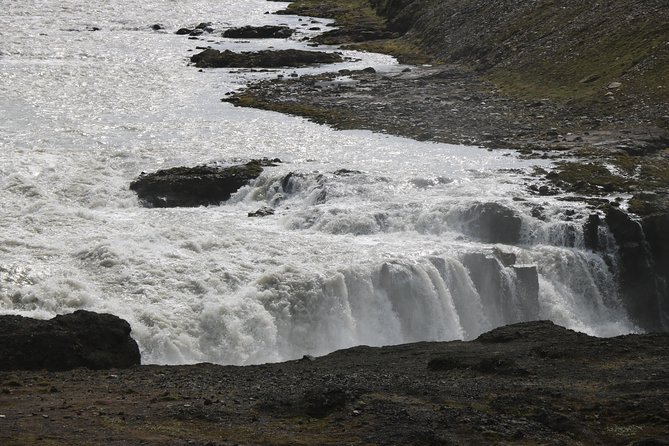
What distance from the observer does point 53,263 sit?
33875 millimetres

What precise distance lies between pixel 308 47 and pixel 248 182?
38319 millimetres

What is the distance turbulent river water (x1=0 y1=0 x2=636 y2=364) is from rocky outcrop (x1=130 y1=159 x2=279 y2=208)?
75 centimetres

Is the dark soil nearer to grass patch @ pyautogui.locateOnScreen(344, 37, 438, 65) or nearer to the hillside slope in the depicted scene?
the hillside slope

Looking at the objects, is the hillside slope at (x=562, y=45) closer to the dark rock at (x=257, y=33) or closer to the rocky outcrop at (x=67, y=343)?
the dark rock at (x=257, y=33)

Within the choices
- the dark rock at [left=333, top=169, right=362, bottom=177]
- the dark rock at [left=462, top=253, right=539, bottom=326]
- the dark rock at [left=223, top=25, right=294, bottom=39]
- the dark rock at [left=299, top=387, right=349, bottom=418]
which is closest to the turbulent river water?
the dark rock at [left=462, top=253, right=539, bottom=326]

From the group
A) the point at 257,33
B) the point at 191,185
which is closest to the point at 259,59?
the point at 257,33

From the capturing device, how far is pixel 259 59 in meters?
72.4

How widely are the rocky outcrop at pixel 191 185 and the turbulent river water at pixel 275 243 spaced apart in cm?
75

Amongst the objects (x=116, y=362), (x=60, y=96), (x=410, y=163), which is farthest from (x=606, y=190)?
(x=60, y=96)

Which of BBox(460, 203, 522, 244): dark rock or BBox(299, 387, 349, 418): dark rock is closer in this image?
BBox(299, 387, 349, 418): dark rock

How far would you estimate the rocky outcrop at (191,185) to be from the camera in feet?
141

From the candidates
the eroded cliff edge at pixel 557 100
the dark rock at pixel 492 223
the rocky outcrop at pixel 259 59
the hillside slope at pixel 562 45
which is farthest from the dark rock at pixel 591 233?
the rocky outcrop at pixel 259 59

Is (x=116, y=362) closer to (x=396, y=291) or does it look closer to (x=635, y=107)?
(x=396, y=291)

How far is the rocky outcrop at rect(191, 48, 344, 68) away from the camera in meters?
71.7
